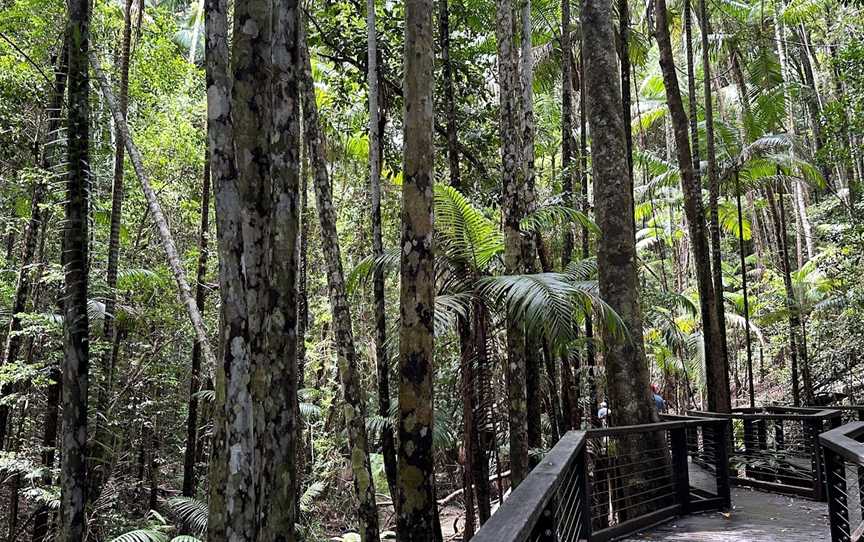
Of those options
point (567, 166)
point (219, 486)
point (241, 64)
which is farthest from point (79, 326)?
point (567, 166)

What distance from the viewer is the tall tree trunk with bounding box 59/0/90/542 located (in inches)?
224

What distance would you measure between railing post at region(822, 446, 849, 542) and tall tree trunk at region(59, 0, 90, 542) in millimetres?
6001

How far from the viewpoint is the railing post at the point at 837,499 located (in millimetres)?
4578

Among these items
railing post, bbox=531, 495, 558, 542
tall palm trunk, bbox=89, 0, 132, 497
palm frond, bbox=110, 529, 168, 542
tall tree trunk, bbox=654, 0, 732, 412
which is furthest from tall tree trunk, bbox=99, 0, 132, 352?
tall tree trunk, bbox=654, 0, 732, 412

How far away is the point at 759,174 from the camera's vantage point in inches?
636

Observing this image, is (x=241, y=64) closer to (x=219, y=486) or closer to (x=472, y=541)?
(x=219, y=486)

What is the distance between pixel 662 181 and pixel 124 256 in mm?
13841

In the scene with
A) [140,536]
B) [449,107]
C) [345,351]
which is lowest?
[140,536]

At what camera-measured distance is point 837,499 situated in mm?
4598

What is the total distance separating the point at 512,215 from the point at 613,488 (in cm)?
317

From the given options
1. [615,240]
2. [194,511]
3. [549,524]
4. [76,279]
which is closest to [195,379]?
[194,511]

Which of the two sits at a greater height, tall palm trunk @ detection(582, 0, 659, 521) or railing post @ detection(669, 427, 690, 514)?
tall palm trunk @ detection(582, 0, 659, 521)

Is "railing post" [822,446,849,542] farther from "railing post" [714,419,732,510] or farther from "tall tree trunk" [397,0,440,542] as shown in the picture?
"tall tree trunk" [397,0,440,542]

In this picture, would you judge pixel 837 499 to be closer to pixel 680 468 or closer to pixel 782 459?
pixel 680 468
